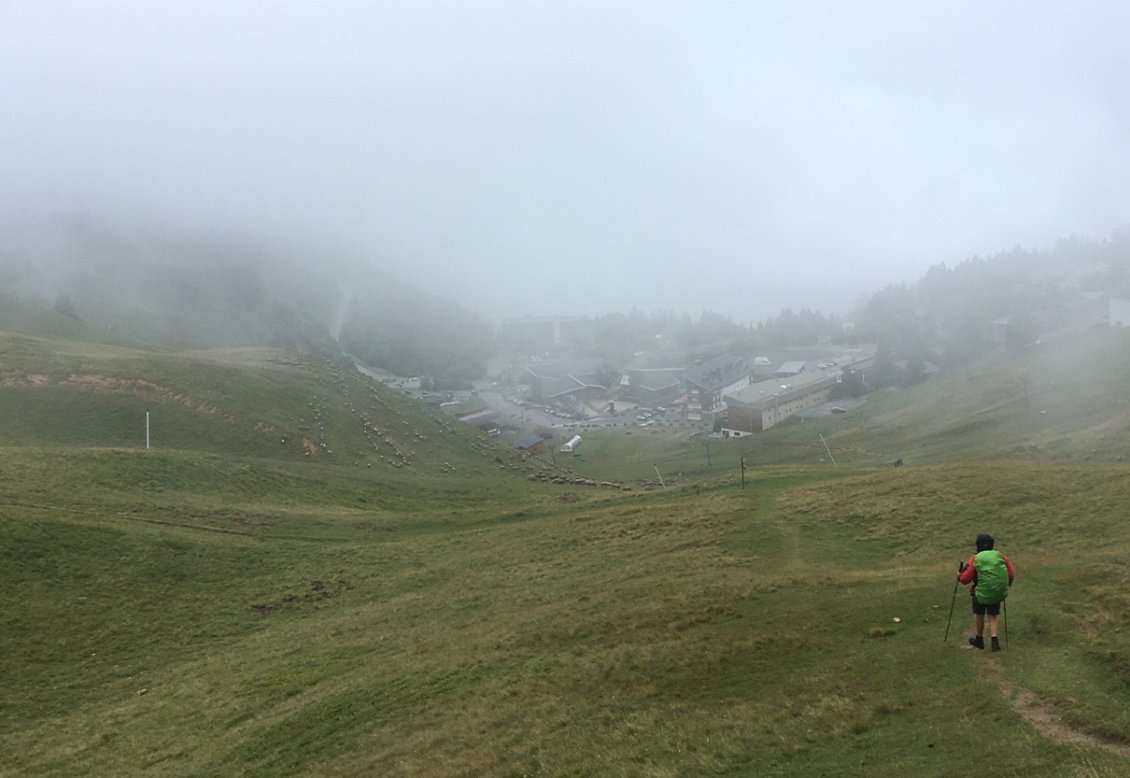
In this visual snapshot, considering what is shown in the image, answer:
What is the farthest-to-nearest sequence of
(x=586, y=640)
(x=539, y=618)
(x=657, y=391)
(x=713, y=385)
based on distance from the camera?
(x=657, y=391) < (x=713, y=385) < (x=539, y=618) < (x=586, y=640)

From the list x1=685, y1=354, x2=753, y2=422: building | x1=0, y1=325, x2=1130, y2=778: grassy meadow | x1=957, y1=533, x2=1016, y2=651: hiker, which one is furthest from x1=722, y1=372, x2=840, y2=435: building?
x1=957, y1=533, x2=1016, y2=651: hiker

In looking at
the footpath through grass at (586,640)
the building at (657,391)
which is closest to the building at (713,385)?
the building at (657,391)

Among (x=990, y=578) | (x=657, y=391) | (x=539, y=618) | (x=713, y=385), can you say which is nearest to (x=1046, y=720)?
(x=990, y=578)

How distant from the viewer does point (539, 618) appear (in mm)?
29547

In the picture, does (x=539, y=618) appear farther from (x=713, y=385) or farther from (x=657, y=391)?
(x=657, y=391)

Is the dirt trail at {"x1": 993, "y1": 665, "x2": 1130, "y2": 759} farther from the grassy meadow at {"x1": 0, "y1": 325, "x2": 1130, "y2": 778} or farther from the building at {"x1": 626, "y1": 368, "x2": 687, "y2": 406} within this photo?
the building at {"x1": 626, "y1": 368, "x2": 687, "y2": 406}

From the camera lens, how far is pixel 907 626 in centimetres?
2125

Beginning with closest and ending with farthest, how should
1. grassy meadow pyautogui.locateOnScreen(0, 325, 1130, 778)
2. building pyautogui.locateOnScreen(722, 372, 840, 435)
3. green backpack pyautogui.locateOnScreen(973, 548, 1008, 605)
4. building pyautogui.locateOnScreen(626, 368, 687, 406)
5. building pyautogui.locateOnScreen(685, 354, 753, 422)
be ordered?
grassy meadow pyautogui.locateOnScreen(0, 325, 1130, 778), green backpack pyautogui.locateOnScreen(973, 548, 1008, 605), building pyautogui.locateOnScreen(722, 372, 840, 435), building pyautogui.locateOnScreen(685, 354, 753, 422), building pyautogui.locateOnScreen(626, 368, 687, 406)

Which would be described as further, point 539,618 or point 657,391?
point 657,391

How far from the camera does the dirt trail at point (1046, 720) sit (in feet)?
42.0

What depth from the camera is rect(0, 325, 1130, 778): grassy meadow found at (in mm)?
16344

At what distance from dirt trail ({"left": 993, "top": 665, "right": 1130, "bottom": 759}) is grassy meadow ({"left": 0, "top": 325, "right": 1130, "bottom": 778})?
9 cm

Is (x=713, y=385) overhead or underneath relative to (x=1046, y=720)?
overhead

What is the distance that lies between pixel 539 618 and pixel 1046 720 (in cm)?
1867
